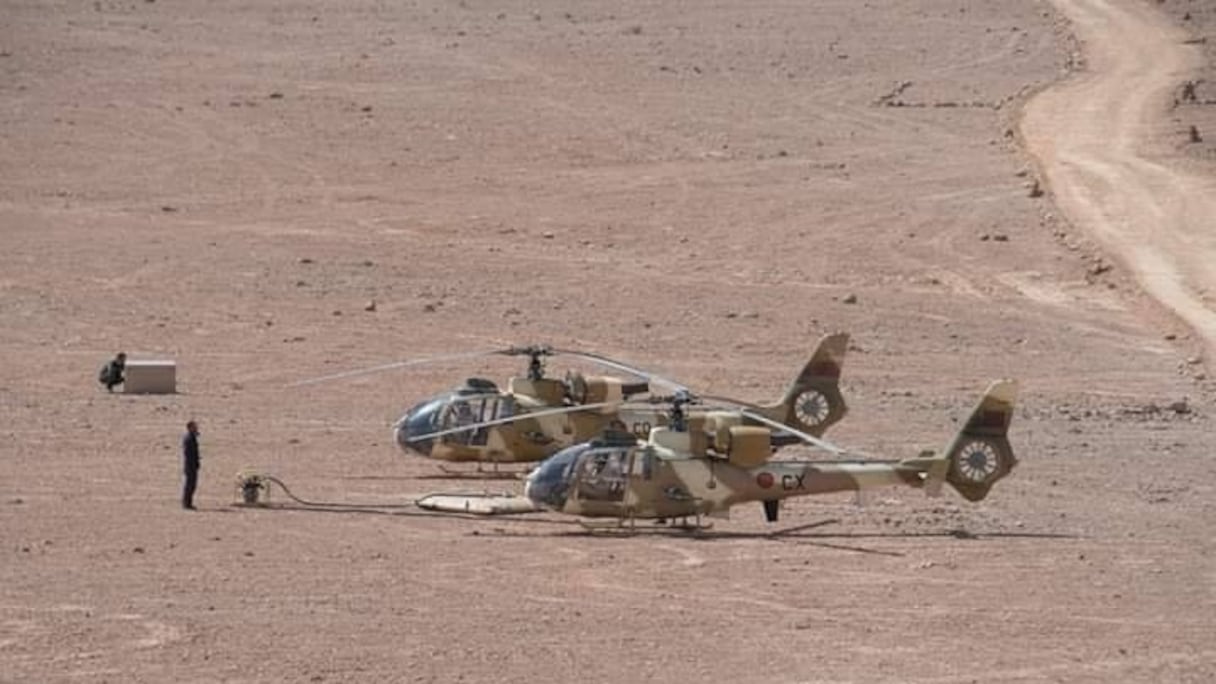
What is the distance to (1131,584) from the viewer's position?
28.4 m

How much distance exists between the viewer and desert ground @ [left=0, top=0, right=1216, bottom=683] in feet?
85.5

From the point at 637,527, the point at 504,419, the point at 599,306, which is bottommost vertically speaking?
the point at 637,527

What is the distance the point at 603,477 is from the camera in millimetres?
30281

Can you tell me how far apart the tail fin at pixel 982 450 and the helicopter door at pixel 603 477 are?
3.25 meters

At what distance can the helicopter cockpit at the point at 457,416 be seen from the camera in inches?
1339

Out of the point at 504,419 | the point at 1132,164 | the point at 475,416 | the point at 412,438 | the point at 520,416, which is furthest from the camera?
the point at 1132,164

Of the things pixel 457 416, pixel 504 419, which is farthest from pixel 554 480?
pixel 457 416

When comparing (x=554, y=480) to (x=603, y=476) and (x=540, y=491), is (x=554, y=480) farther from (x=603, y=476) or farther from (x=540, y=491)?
(x=603, y=476)

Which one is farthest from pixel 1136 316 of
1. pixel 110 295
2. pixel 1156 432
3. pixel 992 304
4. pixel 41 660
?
pixel 41 660

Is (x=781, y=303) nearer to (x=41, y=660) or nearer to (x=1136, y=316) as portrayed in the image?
(x=1136, y=316)

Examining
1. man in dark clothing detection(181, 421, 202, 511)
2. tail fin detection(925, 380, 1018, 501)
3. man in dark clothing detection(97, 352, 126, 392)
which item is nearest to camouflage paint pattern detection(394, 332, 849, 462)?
tail fin detection(925, 380, 1018, 501)

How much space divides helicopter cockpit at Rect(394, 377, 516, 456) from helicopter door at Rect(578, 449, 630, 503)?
3677mm

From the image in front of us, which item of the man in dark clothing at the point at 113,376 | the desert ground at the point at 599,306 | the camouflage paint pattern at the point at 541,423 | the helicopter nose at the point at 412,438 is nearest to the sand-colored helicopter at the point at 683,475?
the desert ground at the point at 599,306

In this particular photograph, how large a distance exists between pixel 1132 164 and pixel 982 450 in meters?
33.8
